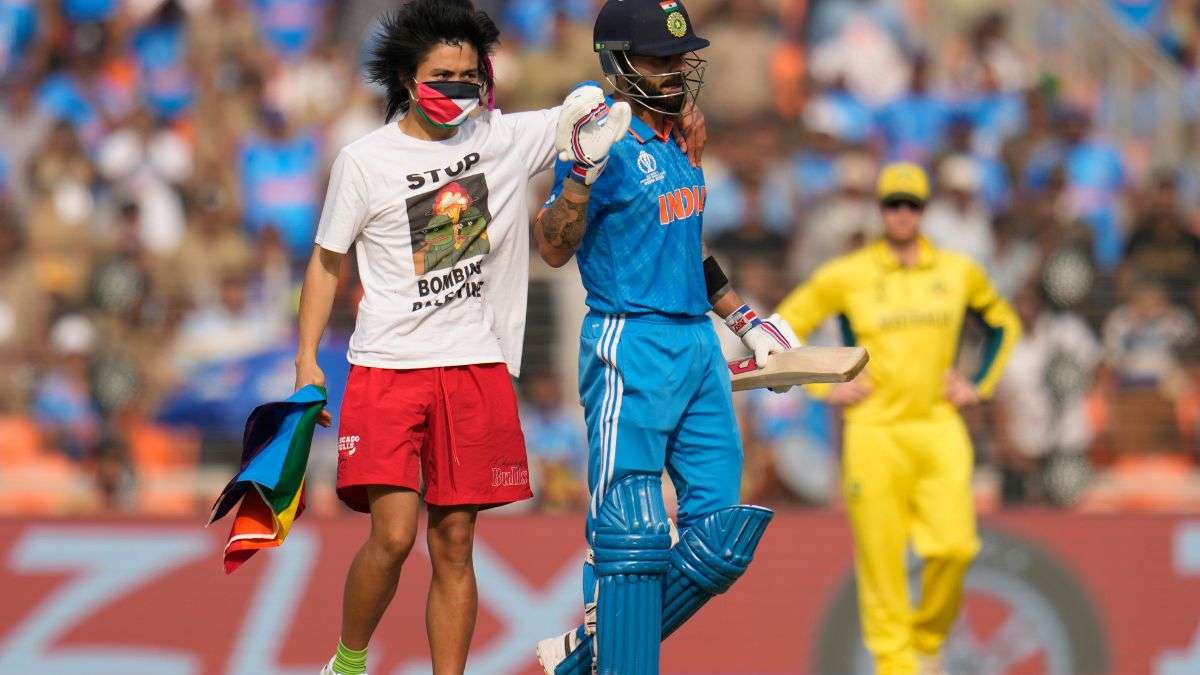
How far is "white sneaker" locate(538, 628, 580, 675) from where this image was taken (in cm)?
639

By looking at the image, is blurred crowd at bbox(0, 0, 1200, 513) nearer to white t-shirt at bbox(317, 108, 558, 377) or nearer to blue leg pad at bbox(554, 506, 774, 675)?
white t-shirt at bbox(317, 108, 558, 377)

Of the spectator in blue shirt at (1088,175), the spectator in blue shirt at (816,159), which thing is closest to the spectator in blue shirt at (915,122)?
the spectator in blue shirt at (816,159)

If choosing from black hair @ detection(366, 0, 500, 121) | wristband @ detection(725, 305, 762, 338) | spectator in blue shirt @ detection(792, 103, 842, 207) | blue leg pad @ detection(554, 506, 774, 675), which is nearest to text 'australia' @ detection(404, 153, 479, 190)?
black hair @ detection(366, 0, 500, 121)

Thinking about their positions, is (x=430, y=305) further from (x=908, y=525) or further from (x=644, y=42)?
(x=908, y=525)

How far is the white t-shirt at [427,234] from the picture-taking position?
6.16 meters

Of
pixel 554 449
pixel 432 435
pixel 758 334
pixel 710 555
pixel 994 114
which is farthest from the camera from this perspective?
pixel 994 114

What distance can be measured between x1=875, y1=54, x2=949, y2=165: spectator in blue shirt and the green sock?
797 cm

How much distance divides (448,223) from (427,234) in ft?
0.27

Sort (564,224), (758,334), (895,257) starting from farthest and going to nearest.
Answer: (895,257) → (758,334) → (564,224)

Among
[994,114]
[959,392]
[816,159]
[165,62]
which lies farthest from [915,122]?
[165,62]

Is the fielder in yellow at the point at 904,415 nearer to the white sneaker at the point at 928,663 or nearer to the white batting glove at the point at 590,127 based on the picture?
the white sneaker at the point at 928,663

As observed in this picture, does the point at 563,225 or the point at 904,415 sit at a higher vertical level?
the point at 563,225

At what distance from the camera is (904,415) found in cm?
903

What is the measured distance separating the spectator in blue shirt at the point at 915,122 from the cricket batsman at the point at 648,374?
7.62m
